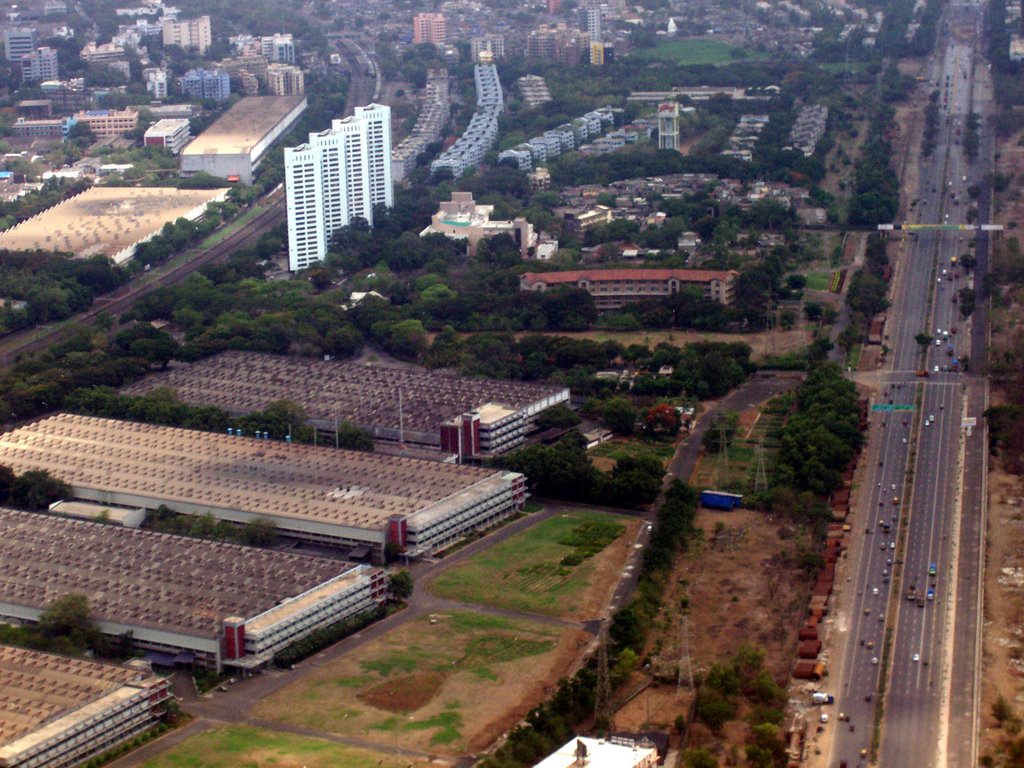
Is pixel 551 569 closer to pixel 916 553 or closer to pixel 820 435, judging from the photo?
pixel 916 553

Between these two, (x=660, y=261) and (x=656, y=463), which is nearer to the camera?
(x=656, y=463)

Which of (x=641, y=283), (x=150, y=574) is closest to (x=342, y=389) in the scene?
(x=641, y=283)

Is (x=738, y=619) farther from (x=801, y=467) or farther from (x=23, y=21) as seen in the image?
(x=23, y=21)

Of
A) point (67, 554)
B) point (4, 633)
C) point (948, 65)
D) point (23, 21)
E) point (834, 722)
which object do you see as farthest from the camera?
point (23, 21)

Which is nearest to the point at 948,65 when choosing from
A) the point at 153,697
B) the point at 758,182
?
the point at 758,182

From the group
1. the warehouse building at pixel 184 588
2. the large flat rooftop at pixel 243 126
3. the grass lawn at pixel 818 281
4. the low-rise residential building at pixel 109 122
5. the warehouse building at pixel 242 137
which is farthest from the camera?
the low-rise residential building at pixel 109 122

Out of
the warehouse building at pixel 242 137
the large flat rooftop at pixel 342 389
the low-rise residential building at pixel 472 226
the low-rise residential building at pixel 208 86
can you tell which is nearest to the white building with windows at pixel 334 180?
the low-rise residential building at pixel 472 226

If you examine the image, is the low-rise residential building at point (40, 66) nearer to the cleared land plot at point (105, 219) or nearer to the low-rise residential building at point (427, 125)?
the low-rise residential building at point (427, 125)

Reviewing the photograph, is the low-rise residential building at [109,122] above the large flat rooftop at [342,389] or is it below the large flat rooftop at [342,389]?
above
